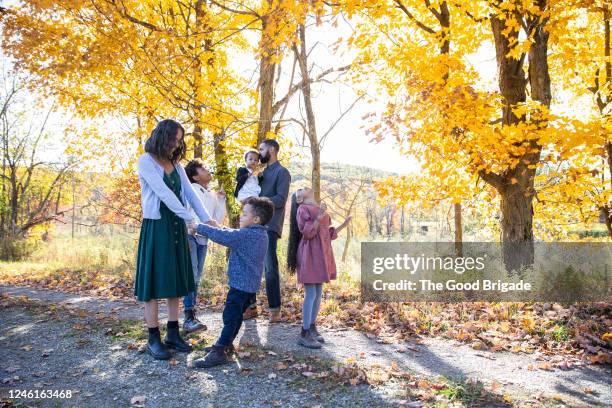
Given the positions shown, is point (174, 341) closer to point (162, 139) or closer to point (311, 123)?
point (162, 139)

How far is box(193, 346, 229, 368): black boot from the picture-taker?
378 centimetres

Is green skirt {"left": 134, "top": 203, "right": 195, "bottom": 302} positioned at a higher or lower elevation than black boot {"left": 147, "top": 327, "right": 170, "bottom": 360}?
higher

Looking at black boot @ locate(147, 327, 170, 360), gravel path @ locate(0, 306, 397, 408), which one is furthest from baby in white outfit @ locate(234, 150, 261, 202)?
Result: gravel path @ locate(0, 306, 397, 408)

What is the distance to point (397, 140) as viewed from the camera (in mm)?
7090

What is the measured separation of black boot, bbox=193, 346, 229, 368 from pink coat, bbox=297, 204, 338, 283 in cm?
99

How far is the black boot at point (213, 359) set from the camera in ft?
12.4

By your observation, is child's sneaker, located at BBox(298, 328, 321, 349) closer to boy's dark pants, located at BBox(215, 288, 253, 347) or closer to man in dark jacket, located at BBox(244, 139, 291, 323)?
man in dark jacket, located at BBox(244, 139, 291, 323)

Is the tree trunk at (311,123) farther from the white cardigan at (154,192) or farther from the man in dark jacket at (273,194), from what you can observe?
the white cardigan at (154,192)

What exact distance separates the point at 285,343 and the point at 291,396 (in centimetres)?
122

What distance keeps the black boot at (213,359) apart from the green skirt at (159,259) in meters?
0.57

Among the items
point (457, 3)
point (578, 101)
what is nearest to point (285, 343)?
point (457, 3)

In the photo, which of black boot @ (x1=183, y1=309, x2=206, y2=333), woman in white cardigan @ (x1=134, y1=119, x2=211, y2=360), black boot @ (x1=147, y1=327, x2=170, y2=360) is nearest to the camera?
woman in white cardigan @ (x1=134, y1=119, x2=211, y2=360)

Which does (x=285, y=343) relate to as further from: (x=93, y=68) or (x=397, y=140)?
(x=93, y=68)

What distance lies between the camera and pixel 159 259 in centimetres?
383
